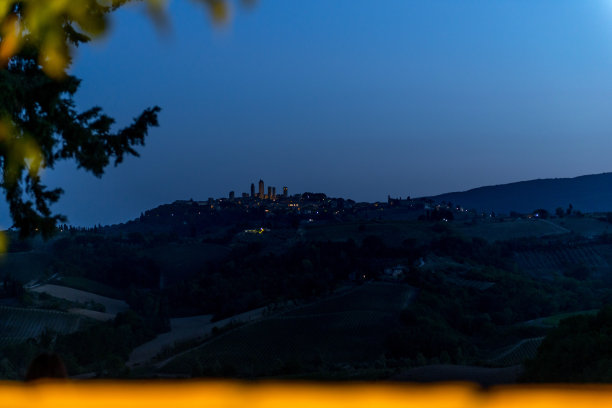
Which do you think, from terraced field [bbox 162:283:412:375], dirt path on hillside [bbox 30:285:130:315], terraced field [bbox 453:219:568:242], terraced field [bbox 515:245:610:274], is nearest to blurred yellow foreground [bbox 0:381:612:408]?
terraced field [bbox 162:283:412:375]

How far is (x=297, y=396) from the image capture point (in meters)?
1.91

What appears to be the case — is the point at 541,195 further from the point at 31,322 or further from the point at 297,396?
the point at 297,396

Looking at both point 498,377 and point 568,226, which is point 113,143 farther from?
point 568,226

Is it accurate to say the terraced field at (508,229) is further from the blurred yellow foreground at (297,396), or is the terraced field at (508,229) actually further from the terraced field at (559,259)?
the blurred yellow foreground at (297,396)

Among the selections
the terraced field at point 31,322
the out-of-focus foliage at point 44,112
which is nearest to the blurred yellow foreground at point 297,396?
the out-of-focus foliage at point 44,112

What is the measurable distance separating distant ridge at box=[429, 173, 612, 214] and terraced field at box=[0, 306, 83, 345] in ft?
302

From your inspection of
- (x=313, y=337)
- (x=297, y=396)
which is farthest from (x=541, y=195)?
(x=297, y=396)

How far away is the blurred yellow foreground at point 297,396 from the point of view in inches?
73.7

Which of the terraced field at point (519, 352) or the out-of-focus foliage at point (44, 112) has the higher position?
the out-of-focus foliage at point (44, 112)

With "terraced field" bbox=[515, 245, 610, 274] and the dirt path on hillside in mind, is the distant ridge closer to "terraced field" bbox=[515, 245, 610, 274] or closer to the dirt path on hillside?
"terraced field" bbox=[515, 245, 610, 274]

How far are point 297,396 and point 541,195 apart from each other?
472ft

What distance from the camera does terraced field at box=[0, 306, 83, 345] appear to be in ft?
167

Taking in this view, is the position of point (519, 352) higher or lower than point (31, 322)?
lower

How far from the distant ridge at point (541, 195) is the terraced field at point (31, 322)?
9199 centimetres
